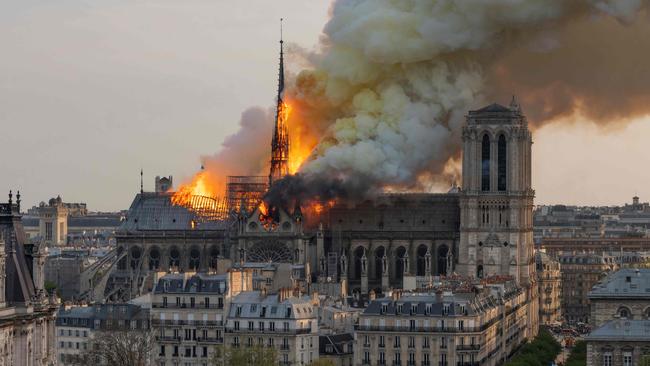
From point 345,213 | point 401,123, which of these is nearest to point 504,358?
point 401,123

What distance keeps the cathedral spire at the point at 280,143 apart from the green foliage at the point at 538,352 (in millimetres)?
29981

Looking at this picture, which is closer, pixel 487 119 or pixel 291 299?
pixel 291 299

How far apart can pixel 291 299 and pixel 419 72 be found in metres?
46.5

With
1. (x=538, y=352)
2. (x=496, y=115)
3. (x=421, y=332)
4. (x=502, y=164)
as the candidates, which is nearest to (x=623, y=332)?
(x=421, y=332)

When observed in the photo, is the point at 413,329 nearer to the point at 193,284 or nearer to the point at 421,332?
the point at 421,332

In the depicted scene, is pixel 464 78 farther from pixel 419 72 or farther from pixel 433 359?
pixel 433 359

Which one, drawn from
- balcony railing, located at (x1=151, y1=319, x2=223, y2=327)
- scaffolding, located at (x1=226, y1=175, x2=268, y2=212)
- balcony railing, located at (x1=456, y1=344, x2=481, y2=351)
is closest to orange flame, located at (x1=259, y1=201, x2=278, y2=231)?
scaffolding, located at (x1=226, y1=175, x2=268, y2=212)

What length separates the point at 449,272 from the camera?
160 m

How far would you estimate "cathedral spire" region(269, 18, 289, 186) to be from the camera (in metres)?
164

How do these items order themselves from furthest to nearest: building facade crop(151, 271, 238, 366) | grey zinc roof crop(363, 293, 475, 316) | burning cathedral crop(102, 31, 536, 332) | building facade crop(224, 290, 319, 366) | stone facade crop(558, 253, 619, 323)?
stone facade crop(558, 253, 619, 323) → burning cathedral crop(102, 31, 536, 332) → building facade crop(151, 271, 238, 366) → grey zinc roof crop(363, 293, 475, 316) → building facade crop(224, 290, 319, 366)

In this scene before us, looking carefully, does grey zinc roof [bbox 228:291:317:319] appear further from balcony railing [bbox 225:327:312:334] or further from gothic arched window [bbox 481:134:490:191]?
gothic arched window [bbox 481:134:490:191]

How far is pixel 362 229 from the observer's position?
16812 centimetres

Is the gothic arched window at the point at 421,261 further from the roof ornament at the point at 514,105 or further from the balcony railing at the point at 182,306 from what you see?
the balcony railing at the point at 182,306

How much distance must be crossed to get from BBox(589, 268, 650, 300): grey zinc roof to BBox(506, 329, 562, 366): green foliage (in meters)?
9.09
